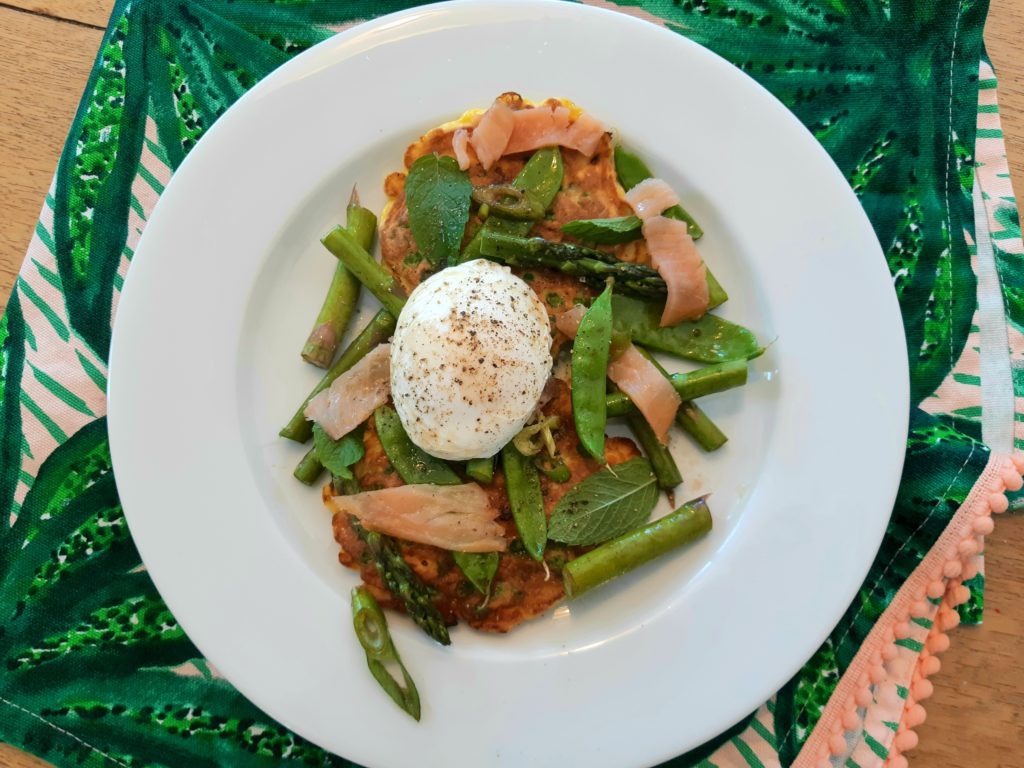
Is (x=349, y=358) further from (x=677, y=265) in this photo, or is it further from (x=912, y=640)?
(x=912, y=640)

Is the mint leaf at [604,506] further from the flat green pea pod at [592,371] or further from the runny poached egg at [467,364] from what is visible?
the runny poached egg at [467,364]

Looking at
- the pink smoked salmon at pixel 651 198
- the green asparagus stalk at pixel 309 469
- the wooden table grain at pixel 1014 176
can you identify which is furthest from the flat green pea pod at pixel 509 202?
the wooden table grain at pixel 1014 176

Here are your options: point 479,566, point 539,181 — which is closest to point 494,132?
point 539,181

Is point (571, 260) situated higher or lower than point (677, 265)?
higher

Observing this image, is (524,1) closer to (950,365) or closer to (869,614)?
(950,365)

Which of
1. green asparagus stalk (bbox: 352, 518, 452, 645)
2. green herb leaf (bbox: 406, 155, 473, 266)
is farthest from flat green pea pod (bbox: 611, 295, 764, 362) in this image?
green asparagus stalk (bbox: 352, 518, 452, 645)

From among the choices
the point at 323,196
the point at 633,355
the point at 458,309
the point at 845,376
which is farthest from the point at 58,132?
the point at 845,376
